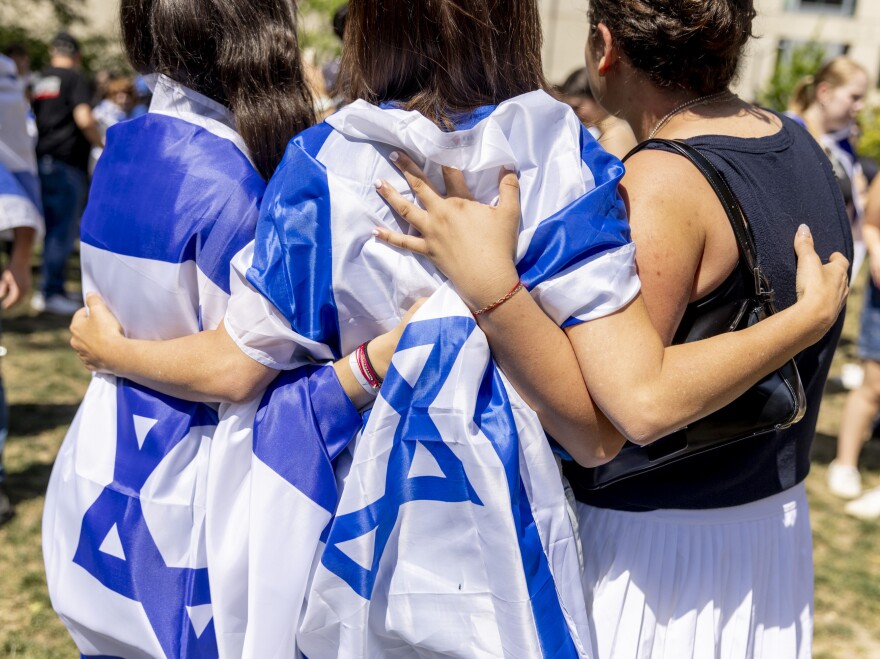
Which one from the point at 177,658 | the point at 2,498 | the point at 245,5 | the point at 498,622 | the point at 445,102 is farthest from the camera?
the point at 2,498

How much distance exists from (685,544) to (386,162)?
0.86m

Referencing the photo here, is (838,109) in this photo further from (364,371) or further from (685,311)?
(364,371)

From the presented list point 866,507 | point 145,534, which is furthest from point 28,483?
point 866,507

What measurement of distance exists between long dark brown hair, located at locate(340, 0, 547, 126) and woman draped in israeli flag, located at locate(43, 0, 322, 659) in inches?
12.3

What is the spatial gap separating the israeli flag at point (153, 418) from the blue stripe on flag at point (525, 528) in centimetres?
52

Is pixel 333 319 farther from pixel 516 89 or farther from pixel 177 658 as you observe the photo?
pixel 177 658

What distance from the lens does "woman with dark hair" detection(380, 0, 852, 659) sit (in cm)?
135

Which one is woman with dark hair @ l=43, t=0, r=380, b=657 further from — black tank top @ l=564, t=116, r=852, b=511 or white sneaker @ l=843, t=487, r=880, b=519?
white sneaker @ l=843, t=487, r=880, b=519

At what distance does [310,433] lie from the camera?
4.79 feet

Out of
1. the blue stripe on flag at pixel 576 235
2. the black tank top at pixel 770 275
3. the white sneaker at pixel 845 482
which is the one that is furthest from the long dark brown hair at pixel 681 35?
the white sneaker at pixel 845 482

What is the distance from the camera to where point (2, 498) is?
3730mm

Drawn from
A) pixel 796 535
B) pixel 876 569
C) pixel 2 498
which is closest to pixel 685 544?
pixel 796 535

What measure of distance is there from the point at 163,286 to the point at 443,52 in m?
0.66

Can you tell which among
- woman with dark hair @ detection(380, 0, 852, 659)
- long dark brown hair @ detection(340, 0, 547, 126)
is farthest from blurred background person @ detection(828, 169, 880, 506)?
long dark brown hair @ detection(340, 0, 547, 126)
